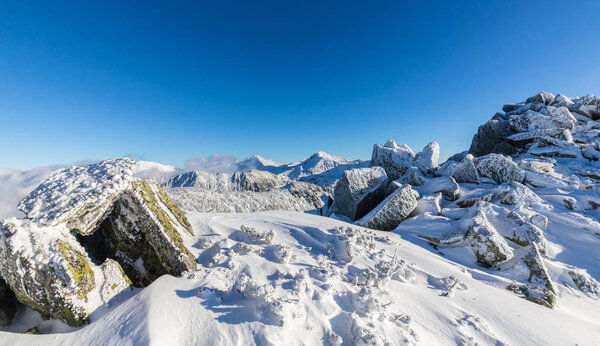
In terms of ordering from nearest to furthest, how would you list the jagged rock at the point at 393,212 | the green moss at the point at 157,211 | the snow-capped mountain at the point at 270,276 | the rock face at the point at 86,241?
the snow-capped mountain at the point at 270,276
the rock face at the point at 86,241
the green moss at the point at 157,211
the jagged rock at the point at 393,212

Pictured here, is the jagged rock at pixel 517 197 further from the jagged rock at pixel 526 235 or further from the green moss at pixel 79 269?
the green moss at pixel 79 269

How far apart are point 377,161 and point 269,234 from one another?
1592cm

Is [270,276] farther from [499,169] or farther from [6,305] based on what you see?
[499,169]

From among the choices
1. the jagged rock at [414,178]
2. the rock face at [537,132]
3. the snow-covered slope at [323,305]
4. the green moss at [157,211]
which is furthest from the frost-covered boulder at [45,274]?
the rock face at [537,132]

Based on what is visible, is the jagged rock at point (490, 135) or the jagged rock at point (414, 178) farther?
the jagged rock at point (490, 135)

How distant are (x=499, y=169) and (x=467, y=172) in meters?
1.68

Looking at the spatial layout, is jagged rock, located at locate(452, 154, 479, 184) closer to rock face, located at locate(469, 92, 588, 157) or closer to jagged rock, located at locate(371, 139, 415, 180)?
jagged rock, located at locate(371, 139, 415, 180)

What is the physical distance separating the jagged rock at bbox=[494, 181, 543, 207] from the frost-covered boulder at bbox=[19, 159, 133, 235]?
1470cm

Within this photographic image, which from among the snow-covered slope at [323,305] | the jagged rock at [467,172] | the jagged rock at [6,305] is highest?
the jagged rock at [467,172]

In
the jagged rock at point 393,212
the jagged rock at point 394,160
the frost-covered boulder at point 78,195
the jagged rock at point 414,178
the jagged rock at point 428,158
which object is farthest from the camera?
the jagged rock at point 394,160

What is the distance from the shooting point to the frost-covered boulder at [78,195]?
4.03 metres

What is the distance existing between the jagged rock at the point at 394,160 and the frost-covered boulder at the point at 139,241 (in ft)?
55.8

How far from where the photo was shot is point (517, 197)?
977cm

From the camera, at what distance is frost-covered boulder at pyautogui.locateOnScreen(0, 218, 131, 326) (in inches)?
138
